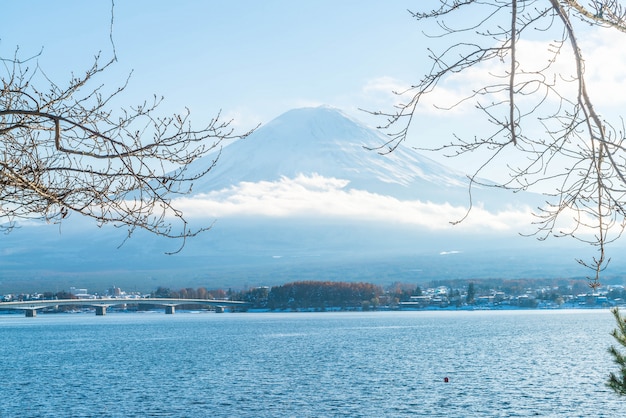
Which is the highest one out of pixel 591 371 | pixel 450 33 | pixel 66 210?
pixel 450 33

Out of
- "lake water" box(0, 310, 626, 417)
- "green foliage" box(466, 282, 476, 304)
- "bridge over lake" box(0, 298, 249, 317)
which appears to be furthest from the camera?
"green foliage" box(466, 282, 476, 304)

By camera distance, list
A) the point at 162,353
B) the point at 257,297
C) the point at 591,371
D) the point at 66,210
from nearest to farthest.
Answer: the point at 66,210, the point at 591,371, the point at 162,353, the point at 257,297

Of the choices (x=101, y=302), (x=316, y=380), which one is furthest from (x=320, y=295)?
(x=316, y=380)

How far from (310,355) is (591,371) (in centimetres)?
1778

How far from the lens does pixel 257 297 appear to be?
501ft

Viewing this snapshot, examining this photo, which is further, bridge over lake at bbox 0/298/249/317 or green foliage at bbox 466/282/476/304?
green foliage at bbox 466/282/476/304

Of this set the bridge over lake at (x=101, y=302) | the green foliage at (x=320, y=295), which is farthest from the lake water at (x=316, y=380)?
the green foliage at (x=320, y=295)

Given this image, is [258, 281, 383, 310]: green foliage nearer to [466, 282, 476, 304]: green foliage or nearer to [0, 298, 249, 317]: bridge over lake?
[466, 282, 476, 304]: green foliage

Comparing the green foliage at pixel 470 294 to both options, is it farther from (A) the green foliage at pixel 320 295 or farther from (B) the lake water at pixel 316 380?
(B) the lake water at pixel 316 380

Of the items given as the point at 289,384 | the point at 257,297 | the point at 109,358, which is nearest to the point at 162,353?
the point at 109,358

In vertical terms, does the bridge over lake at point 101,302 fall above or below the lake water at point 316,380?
above

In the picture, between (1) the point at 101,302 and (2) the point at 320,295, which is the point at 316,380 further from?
(2) the point at 320,295

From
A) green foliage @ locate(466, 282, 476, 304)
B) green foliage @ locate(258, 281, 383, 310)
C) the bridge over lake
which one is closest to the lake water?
the bridge over lake

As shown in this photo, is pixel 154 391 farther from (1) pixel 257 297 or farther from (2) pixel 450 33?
(1) pixel 257 297
